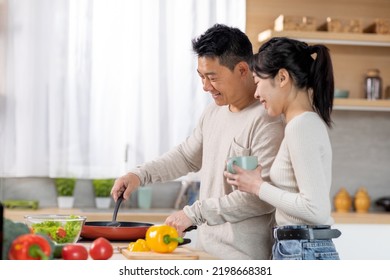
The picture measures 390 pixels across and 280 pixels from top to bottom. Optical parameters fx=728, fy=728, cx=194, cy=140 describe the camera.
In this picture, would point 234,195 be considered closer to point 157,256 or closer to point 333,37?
point 157,256

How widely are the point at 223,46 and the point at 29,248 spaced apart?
147 centimetres

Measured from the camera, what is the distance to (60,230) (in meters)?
2.21

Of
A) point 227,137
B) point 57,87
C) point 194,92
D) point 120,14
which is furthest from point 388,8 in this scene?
point 227,137

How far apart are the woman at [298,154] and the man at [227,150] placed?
0.16 m

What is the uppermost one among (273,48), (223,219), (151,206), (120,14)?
(120,14)

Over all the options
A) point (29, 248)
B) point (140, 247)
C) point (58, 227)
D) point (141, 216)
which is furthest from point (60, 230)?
point (141, 216)

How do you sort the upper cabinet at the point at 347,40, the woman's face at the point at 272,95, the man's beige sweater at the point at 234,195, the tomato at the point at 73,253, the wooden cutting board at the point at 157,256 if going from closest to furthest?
the tomato at the point at 73,253 < the wooden cutting board at the point at 157,256 < the woman's face at the point at 272,95 < the man's beige sweater at the point at 234,195 < the upper cabinet at the point at 347,40

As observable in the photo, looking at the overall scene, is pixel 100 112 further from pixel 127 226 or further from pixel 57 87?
pixel 127 226

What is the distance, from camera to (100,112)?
4629 millimetres

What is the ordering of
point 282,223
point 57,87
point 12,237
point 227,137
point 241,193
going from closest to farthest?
point 12,237, point 282,223, point 241,193, point 227,137, point 57,87

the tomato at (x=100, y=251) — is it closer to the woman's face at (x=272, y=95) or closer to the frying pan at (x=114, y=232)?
the frying pan at (x=114, y=232)

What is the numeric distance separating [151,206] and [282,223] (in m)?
2.53

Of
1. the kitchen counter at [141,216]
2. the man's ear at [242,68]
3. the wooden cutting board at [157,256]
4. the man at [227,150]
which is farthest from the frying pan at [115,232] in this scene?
the kitchen counter at [141,216]

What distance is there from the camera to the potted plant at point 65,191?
465cm
